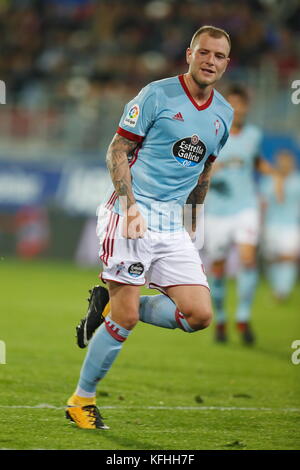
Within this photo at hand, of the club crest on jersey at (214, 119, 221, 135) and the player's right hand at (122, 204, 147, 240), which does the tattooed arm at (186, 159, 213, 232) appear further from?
the player's right hand at (122, 204, 147, 240)

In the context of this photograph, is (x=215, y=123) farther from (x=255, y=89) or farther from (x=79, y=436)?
(x=255, y=89)

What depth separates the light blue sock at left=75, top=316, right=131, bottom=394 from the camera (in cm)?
521

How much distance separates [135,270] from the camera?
17.1ft

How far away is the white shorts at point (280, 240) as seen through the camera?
15.0m

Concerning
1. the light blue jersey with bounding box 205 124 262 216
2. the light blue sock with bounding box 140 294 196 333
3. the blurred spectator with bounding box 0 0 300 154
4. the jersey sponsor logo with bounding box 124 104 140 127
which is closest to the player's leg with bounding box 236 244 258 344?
the light blue jersey with bounding box 205 124 262 216

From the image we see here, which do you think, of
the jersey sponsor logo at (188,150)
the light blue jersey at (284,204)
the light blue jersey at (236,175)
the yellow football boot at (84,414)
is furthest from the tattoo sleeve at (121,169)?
the light blue jersey at (284,204)

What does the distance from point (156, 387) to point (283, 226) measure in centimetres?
843

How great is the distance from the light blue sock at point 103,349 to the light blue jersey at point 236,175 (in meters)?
4.78

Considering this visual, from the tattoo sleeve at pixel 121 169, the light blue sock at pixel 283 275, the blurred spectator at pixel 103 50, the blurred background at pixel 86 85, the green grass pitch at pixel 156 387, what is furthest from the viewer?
the blurred spectator at pixel 103 50

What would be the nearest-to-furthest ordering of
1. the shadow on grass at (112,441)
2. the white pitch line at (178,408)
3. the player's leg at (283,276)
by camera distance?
the shadow on grass at (112,441), the white pitch line at (178,408), the player's leg at (283,276)

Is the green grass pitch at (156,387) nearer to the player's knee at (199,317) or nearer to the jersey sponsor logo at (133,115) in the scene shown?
the player's knee at (199,317)

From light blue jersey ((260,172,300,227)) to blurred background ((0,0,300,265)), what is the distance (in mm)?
2408

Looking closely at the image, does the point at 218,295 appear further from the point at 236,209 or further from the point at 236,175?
the point at 236,175
